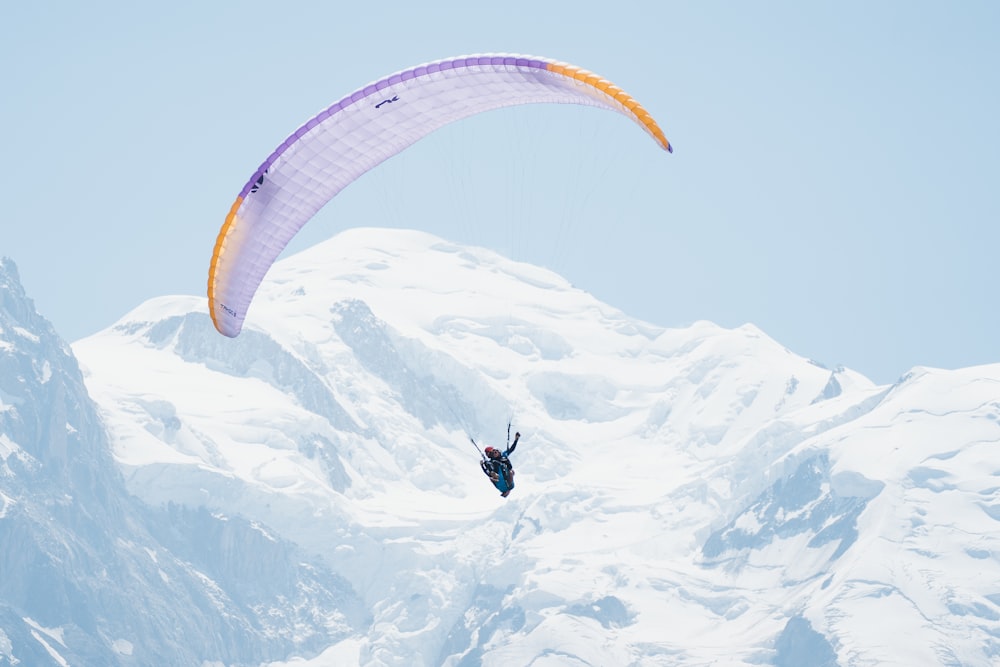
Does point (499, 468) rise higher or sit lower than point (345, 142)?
lower

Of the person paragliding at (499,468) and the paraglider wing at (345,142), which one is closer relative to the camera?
the paraglider wing at (345,142)

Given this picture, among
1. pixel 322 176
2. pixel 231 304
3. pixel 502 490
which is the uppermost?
pixel 322 176

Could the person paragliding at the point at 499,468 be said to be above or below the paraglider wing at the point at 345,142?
below

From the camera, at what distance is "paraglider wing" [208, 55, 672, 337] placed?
78.4 metres

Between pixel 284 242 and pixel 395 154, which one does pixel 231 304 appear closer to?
pixel 284 242

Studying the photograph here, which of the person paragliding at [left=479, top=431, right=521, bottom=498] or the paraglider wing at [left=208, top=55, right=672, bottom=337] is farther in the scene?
the person paragliding at [left=479, top=431, right=521, bottom=498]

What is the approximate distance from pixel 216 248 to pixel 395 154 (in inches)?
331

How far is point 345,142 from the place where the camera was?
80875 millimetres

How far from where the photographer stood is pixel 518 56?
77.0 meters

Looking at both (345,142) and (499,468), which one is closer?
(499,468)

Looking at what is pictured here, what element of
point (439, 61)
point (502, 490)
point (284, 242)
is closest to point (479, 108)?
point (439, 61)

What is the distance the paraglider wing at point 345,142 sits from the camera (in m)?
78.4

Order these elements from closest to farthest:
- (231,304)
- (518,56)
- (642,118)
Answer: (642,118), (518,56), (231,304)

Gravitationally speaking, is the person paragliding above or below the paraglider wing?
below
